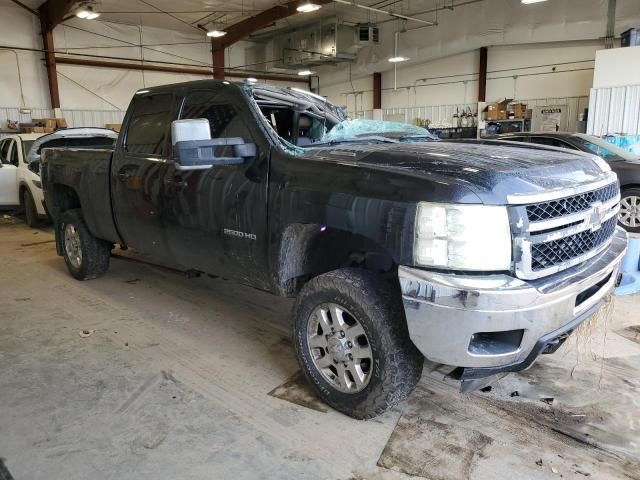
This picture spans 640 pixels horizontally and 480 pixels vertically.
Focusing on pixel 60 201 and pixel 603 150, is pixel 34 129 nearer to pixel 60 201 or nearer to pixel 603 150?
pixel 60 201

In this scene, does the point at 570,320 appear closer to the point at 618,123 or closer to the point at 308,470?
the point at 308,470

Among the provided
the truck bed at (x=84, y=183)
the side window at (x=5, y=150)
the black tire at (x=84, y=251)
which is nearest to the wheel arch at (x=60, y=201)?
the truck bed at (x=84, y=183)

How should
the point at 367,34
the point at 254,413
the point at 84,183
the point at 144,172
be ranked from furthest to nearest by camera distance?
the point at 367,34
the point at 84,183
the point at 144,172
the point at 254,413

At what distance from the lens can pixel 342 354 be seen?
260 centimetres

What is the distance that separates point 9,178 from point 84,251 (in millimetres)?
5677

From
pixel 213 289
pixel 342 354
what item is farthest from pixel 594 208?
pixel 213 289

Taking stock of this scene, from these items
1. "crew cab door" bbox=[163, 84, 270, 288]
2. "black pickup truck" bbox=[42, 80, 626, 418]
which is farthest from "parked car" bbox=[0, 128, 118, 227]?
"black pickup truck" bbox=[42, 80, 626, 418]

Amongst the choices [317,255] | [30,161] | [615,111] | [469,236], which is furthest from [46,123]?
[469,236]

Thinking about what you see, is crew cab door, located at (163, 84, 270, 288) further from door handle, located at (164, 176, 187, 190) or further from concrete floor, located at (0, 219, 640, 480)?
concrete floor, located at (0, 219, 640, 480)

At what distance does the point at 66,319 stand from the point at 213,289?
1.36 meters

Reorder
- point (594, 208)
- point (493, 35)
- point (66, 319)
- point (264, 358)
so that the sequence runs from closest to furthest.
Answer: point (594, 208), point (264, 358), point (66, 319), point (493, 35)

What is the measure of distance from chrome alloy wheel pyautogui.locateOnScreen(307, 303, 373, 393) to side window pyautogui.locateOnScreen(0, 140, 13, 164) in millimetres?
9249

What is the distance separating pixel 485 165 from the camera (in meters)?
2.30

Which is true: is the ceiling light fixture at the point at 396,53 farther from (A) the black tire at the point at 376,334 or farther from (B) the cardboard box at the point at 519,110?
(A) the black tire at the point at 376,334
